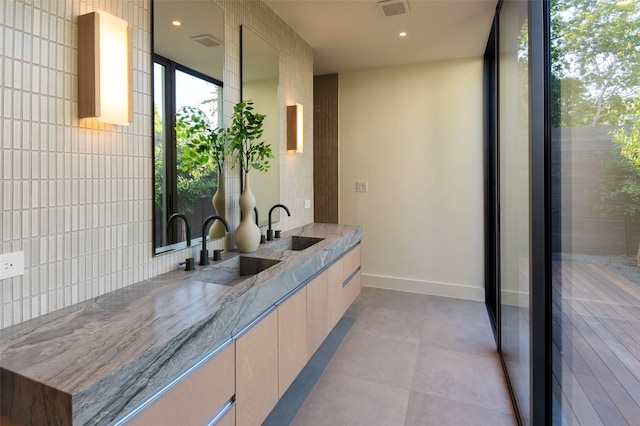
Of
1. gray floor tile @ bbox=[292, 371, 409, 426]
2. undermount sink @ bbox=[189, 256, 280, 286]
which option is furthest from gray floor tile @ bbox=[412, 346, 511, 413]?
undermount sink @ bbox=[189, 256, 280, 286]

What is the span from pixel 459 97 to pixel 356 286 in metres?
2.45

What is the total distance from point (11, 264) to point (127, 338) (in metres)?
0.49

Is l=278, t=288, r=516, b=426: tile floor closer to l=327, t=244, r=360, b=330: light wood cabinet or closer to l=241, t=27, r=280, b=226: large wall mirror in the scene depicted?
l=327, t=244, r=360, b=330: light wood cabinet

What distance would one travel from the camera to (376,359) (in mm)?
2641

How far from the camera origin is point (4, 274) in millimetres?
1120

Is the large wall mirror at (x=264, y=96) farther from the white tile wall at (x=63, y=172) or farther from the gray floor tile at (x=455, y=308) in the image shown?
the gray floor tile at (x=455, y=308)

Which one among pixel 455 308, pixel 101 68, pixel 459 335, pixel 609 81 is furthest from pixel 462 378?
pixel 101 68

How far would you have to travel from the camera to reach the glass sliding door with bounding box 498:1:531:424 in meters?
1.76

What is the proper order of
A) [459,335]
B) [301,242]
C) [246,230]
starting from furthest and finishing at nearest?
[459,335] < [301,242] < [246,230]

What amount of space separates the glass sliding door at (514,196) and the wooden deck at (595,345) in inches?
12.7

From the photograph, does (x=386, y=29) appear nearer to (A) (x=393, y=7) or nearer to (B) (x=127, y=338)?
(A) (x=393, y=7)

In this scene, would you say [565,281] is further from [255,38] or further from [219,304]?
[255,38]

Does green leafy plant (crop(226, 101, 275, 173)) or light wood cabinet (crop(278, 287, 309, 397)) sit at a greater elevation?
green leafy plant (crop(226, 101, 275, 173))

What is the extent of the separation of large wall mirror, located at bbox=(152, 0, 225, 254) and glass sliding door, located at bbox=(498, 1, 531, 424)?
1729 mm
